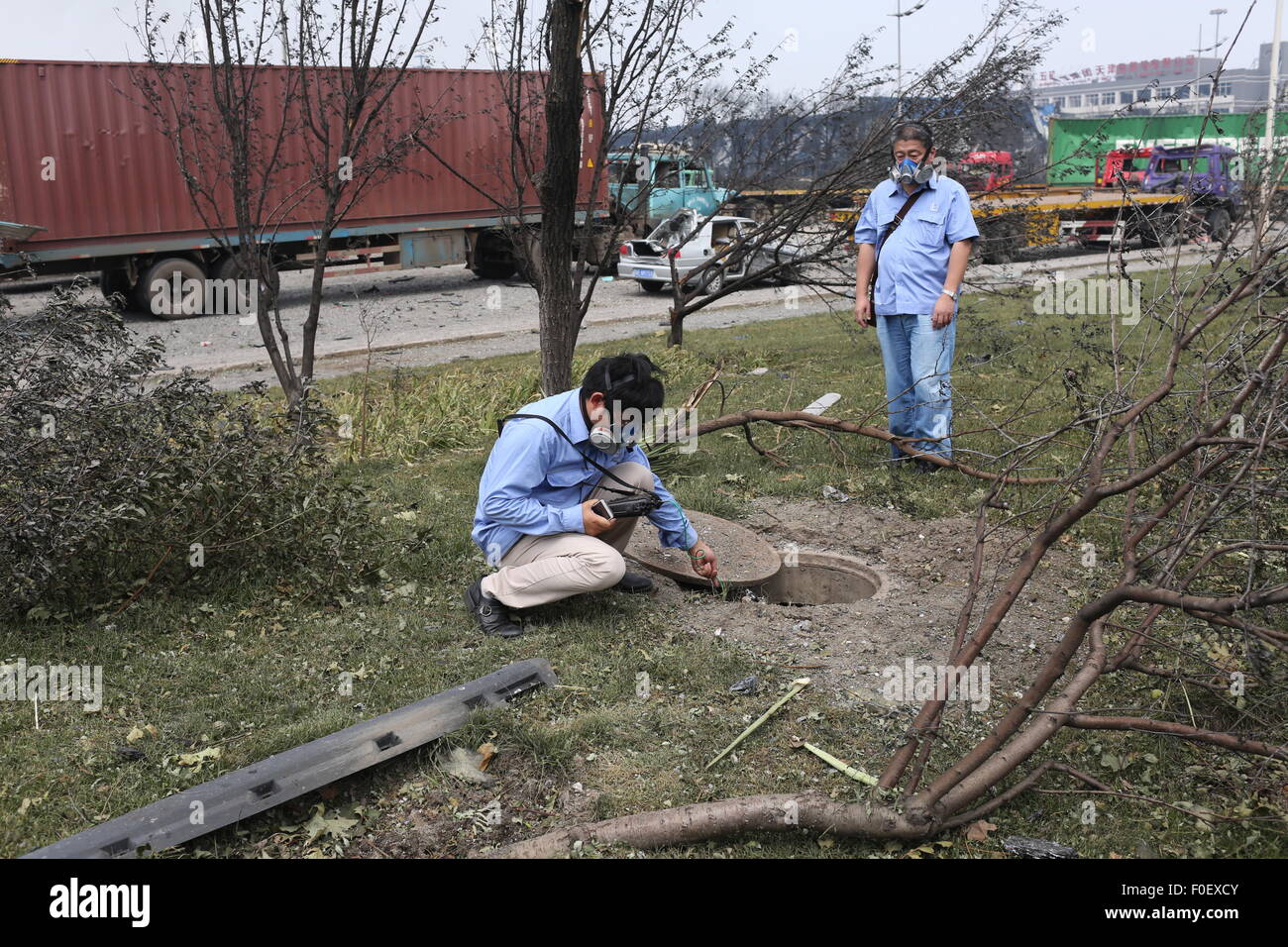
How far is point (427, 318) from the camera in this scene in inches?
591

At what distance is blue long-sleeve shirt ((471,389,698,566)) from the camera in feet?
14.5

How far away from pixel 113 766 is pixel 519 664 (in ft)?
4.49

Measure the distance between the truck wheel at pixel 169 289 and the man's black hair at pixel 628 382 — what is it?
1282cm

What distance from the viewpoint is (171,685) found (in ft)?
13.4

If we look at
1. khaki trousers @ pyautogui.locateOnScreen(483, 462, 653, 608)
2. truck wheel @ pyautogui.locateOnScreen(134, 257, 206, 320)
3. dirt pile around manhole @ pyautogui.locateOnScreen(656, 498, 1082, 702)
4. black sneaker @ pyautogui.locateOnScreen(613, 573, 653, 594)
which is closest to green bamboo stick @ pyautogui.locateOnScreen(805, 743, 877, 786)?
dirt pile around manhole @ pyautogui.locateOnScreen(656, 498, 1082, 702)

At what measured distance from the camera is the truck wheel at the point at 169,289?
1553 centimetres

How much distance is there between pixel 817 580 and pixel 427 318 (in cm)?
1046

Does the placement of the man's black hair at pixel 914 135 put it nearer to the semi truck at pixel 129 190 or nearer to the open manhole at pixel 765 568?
the open manhole at pixel 765 568

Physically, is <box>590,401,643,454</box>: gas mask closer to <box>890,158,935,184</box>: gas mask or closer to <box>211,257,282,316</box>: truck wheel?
<box>890,158,935,184</box>: gas mask

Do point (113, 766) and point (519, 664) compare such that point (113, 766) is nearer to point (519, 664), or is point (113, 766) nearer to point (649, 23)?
point (519, 664)

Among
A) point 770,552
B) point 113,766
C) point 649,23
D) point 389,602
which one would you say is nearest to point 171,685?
point 113,766

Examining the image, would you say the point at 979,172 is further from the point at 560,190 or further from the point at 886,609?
the point at 886,609

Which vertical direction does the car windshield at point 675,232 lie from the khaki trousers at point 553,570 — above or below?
above

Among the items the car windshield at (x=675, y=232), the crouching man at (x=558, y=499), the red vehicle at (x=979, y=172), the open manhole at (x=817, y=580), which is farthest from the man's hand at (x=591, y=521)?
the car windshield at (x=675, y=232)
